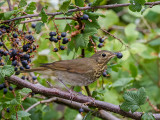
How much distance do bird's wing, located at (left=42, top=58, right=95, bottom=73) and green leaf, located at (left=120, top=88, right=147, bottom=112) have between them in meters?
1.02

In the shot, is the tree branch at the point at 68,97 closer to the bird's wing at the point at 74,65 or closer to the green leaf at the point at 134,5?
the bird's wing at the point at 74,65

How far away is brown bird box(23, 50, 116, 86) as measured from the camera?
137 inches

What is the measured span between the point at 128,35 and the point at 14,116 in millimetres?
2470

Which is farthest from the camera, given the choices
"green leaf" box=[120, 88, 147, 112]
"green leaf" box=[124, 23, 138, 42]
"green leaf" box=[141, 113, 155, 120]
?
"green leaf" box=[124, 23, 138, 42]

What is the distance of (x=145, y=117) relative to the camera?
2488mm

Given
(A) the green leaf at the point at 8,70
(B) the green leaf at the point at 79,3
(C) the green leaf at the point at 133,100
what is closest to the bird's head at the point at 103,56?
(B) the green leaf at the point at 79,3

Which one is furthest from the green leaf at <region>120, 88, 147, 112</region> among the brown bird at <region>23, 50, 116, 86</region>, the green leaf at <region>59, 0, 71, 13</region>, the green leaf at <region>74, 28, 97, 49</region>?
the green leaf at <region>59, 0, 71, 13</region>

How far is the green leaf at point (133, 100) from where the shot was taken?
2578 millimetres

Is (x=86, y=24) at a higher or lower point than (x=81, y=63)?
higher

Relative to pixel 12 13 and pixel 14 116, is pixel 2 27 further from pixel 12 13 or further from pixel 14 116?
pixel 14 116

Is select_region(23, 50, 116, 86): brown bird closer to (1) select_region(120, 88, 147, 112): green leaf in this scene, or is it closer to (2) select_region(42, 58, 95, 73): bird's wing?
(2) select_region(42, 58, 95, 73): bird's wing

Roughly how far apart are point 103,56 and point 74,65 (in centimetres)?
40

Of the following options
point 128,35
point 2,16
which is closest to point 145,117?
point 2,16

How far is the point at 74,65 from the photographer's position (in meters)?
3.64
